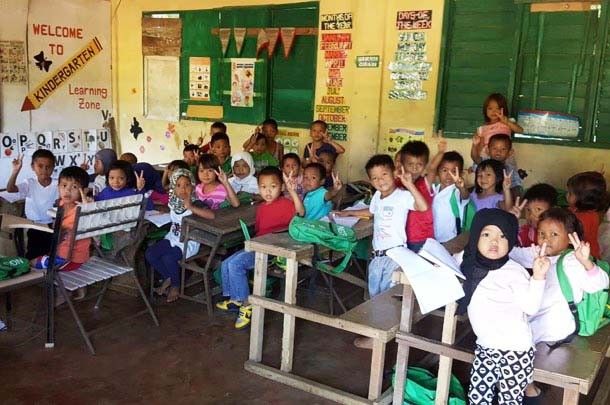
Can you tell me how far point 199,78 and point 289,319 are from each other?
4.62 metres

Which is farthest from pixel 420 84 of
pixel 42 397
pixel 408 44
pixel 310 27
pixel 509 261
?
pixel 42 397

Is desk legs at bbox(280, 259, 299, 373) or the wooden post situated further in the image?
desk legs at bbox(280, 259, 299, 373)

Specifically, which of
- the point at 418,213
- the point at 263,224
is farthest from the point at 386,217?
the point at 263,224

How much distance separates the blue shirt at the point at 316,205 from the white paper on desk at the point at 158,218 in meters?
0.97

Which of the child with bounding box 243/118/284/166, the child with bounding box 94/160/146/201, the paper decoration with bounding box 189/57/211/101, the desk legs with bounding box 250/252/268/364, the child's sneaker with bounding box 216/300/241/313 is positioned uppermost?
the paper decoration with bounding box 189/57/211/101

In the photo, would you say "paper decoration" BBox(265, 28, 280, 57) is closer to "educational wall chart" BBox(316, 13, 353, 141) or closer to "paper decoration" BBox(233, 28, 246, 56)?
"paper decoration" BBox(233, 28, 246, 56)

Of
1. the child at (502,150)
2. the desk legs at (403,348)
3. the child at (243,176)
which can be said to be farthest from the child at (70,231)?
the child at (502,150)

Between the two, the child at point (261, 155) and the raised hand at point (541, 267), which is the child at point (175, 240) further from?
the raised hand at point (541, 267)

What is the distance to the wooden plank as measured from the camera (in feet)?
10.1

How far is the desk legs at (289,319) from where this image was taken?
3264 millimetres

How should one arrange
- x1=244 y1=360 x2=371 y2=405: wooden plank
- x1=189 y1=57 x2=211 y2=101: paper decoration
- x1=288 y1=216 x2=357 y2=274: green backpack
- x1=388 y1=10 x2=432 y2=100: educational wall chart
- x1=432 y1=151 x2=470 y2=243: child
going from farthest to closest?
x1=189 y1=57 x2=211 y2=101: paper decoration, x1=388 y1=10 x2=432 y2=100: educational wall chart, x1=432 y1=151 x2=470 y2=243: child, x1=288 y1=216 x2=357 y2=274: green backpack, x1=244 y1=360 x2=371 y2=405: wooden plank

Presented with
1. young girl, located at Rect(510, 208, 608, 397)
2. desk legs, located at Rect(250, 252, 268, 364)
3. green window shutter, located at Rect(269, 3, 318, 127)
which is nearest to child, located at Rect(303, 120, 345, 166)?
green window shutter, located at Rect(269, 3, 318, 127)

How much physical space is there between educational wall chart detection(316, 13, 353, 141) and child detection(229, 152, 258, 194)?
1.38 m

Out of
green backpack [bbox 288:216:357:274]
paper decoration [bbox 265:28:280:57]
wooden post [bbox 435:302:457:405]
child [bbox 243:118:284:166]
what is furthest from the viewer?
paper decoration [bbox 265:28:280:57]
